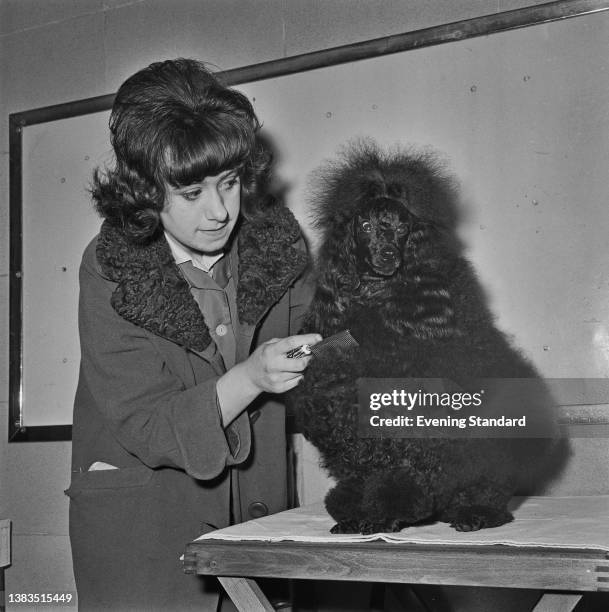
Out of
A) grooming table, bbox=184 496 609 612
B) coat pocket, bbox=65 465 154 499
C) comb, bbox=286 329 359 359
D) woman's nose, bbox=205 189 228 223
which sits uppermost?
woman's nose, bbox=205 189 228 223

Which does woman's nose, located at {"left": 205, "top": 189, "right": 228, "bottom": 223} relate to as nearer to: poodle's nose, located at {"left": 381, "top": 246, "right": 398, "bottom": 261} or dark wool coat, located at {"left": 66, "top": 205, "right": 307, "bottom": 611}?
dark wool coat, located at {"left": 66, "top": 205, "right": 307, "bottom": 611}

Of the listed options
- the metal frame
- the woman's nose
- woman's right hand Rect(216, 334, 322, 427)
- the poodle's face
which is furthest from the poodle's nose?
the metal frame

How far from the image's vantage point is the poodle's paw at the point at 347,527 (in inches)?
31.5

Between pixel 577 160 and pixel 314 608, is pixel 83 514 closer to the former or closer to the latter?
pixel 314 608

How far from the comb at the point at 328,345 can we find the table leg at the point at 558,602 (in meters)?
0.30

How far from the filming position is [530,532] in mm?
764

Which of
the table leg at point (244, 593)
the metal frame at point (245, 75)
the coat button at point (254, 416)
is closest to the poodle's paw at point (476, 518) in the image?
the table leg at point (244, 593)

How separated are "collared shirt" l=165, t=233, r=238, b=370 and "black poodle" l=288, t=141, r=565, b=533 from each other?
184mm

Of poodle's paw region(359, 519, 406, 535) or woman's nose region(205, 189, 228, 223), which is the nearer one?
poodle's paw region(359, 519, 406, 535)

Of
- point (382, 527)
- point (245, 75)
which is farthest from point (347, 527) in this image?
point (245, 75)

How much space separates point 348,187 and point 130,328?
0.33 metres

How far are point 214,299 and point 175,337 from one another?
0.09 meters

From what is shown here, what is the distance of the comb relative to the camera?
84 centimetres

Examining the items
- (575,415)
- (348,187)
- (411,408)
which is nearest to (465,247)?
(575,415)
